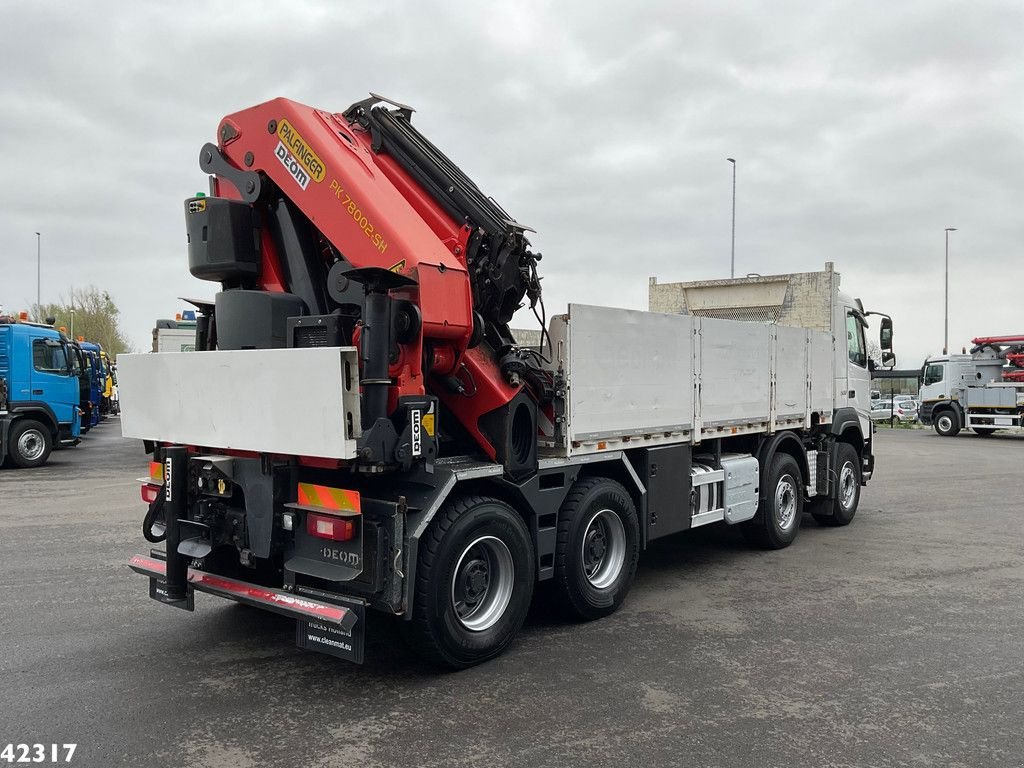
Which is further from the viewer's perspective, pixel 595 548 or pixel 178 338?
pixel 178 338

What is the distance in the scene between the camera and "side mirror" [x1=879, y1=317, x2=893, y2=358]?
10.5 meters

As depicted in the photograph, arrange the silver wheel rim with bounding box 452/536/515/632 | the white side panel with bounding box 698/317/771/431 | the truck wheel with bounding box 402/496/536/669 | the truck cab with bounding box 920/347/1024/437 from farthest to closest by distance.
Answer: the truck cab with bounding box 920/347/1024/437 < the white side panel with bounding box 698/317/771/431 < the silver wheel rim with bounding box 452/536/515/632 < the truck wheel with bounding box 402/496/536/669

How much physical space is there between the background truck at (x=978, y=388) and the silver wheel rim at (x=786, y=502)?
67.8 ft

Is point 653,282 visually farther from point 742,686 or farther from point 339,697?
point 339,697

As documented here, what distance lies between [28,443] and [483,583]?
15.1 metres

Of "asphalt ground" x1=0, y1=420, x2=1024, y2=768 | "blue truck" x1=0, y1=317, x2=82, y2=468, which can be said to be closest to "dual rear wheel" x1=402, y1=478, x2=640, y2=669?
"asphalt ground" x1=0, y1=420, x2=1024, y2=768

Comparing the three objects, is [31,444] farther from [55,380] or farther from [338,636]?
[338,636]

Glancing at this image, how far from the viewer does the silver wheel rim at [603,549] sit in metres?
6.04

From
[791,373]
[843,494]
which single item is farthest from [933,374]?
[791,373]

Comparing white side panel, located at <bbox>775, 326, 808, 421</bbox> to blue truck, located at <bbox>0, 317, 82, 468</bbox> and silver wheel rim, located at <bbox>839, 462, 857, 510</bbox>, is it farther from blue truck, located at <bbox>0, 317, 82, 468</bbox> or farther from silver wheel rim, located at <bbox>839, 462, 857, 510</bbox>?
blue truck, located at <bbox>0, 317, 82, 468</bbox>

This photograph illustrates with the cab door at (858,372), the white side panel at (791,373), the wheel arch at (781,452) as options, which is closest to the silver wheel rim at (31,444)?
the wheel arch at (781,452)

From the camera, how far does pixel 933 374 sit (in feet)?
92.4

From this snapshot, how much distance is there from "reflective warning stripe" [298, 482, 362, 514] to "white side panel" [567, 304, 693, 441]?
5.86 ft

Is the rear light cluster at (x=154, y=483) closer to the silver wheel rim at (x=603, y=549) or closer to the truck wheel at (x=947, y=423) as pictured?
the silver wheel rim at (x=603, y=549)
